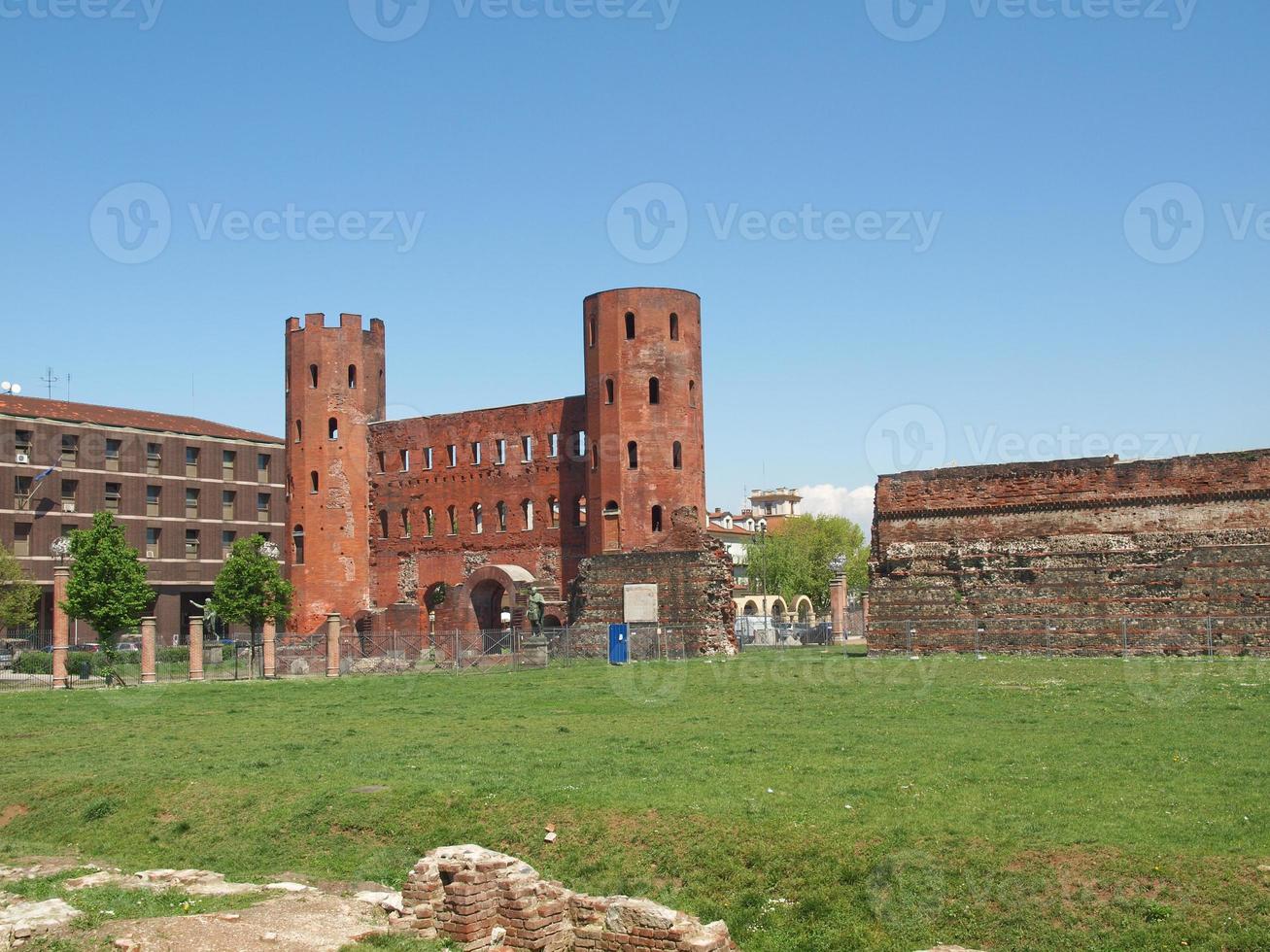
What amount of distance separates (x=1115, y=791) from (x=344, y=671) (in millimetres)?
36012

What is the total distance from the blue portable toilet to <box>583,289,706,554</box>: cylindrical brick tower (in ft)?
26.7

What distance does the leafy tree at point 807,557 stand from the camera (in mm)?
93875

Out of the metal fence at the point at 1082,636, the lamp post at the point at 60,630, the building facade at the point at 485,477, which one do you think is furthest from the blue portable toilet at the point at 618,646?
the lamp post at the point at 60,630

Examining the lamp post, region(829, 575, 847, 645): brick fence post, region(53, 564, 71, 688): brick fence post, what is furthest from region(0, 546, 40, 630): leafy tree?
region(829, 575, 847, 645): brick fence post

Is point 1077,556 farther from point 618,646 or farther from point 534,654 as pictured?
point 534,654

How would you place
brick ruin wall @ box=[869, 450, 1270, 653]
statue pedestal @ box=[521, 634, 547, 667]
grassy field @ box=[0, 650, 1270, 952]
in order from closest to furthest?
grassy field @ box=[0, 650, 1270, 952] < brick ruin wall @ box=[869, 450, 1270, 653] < statue pedestal @ box=[521, 634, 547, 667]

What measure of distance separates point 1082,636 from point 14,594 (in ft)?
148

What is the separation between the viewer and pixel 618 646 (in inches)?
1688

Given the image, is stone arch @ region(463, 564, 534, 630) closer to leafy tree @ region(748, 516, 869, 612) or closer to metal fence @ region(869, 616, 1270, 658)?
metal fence @ region(869, 616, 1270, 658)

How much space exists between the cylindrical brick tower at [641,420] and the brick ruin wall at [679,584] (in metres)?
1.51

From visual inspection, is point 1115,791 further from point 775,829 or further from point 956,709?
point 956,709

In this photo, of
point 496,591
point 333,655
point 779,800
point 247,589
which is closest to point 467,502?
point 496,591

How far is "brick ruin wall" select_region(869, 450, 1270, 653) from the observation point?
35406 mm

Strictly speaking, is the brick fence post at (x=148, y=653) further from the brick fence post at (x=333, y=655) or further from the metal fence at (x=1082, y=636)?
the metal fence at (x=1082, y=636)
